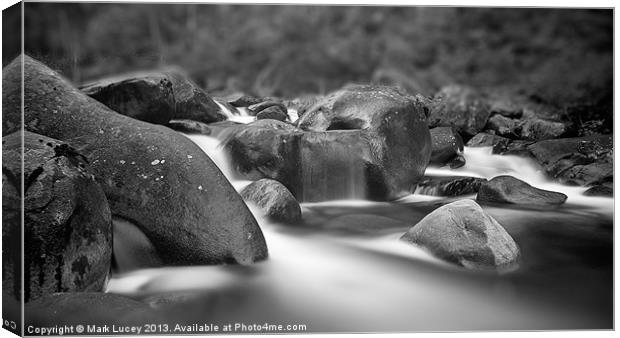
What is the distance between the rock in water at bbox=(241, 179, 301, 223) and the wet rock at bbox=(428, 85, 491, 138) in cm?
132

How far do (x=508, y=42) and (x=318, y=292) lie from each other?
2.48 meters

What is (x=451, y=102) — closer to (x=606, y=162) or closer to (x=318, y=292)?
(x=606, y=162)

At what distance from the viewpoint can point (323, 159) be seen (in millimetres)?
4250

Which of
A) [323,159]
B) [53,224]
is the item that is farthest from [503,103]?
[53,224]

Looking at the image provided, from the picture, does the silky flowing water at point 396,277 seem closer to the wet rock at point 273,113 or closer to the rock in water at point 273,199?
the rock in water at point 273,199

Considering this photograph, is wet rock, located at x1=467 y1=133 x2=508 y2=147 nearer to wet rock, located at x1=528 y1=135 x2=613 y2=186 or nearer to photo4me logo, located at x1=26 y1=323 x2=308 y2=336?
wet rock, located at x1=528 y1=135 x2=613 y2=186

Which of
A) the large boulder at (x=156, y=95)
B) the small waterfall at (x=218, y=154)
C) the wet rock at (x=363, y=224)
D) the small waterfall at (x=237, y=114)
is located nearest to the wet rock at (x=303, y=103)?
the small waterfall at (x=237, y=114)


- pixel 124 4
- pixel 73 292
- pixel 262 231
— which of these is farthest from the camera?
pixel 262 231

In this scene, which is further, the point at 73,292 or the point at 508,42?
the point at 508,42

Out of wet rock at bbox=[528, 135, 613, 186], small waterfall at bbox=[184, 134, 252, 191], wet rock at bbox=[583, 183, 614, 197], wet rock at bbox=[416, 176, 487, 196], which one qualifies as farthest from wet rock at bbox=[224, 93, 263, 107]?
wet rock at bbox=[583, 183, 614, 197]

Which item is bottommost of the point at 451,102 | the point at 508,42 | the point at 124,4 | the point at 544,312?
the point at 544,312

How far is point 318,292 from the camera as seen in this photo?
12.8 feet

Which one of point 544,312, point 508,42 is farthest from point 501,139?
point 544,312

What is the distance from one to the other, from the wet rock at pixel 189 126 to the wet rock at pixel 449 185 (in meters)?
1.85
